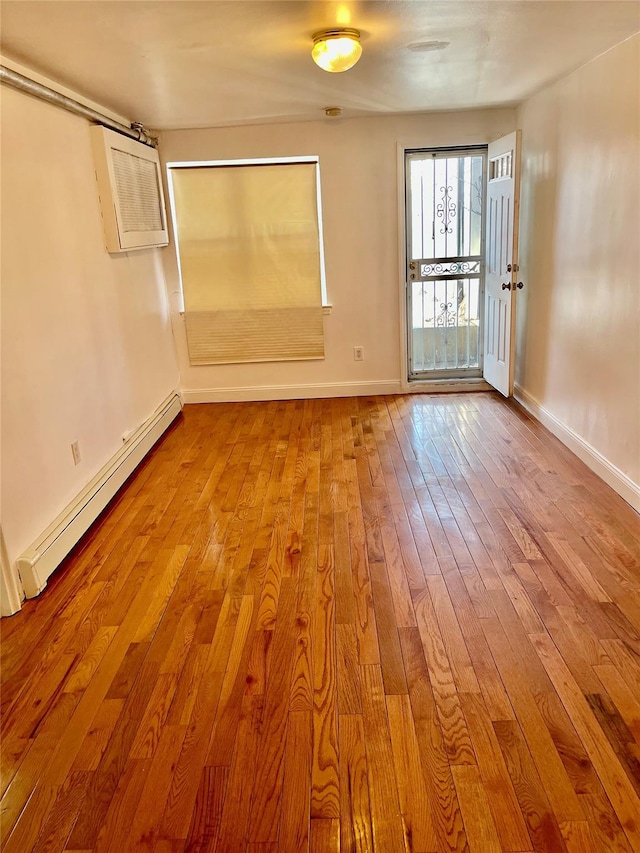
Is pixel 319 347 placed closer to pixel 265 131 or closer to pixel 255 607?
pixel 265 131

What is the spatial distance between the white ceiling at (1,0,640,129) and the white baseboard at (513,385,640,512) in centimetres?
215

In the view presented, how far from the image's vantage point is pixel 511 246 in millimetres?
4539

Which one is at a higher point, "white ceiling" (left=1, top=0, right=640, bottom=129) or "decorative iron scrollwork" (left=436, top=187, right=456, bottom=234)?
"white ceiling" (left=1, top=0, right=640, bottom=129)

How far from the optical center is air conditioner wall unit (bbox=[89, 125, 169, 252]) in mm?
3742

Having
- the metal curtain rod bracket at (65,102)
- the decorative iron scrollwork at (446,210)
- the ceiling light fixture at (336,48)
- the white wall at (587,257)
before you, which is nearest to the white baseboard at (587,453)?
the white wall at (587,257)

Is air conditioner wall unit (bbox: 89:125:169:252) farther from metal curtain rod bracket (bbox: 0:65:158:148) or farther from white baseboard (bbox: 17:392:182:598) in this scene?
Answer: white baseboard (bbox: 17:392:182:598)

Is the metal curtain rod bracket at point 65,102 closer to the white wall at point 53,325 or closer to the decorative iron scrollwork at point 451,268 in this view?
the white wall at point 53,325

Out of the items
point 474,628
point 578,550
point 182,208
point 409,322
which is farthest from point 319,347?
point 474,628

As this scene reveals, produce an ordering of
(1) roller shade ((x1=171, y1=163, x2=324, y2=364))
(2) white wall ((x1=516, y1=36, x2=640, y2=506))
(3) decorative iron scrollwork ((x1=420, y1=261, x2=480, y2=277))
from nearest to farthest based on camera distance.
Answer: (2) white wall ((x1=516, y1=36, x2=640, y2=506))
(1) roller shade ((x1=171, y1=163, x2=324, y2=364))
(3) decorative iron scrollwork ((x1=420, y1=261, x2=480, y2=277))

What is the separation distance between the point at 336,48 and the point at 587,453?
259cm

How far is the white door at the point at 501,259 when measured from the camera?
14.6 feet

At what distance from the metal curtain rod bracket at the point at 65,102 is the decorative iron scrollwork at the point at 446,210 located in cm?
246

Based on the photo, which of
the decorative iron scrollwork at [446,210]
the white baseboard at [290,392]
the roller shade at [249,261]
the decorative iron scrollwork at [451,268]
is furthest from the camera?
the white baseboard at [290,392]

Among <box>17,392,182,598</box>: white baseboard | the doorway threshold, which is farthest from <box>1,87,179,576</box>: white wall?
the doorway threshold
